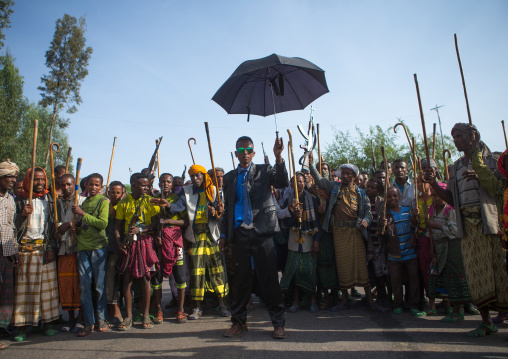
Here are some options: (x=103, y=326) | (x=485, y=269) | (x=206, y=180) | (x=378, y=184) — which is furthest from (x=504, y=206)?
(x=103, y=326)

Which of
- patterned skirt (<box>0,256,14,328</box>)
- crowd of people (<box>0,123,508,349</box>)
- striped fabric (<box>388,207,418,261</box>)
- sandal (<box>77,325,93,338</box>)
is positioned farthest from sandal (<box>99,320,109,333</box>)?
striped fabric (<box>388,207,418,261</box>)

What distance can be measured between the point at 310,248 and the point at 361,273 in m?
0.85

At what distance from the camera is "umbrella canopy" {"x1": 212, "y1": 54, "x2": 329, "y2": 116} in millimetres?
5110

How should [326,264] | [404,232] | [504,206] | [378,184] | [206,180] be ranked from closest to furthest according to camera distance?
[504,206] < [404,232] < [206,180] < [326,264] < [378,184]

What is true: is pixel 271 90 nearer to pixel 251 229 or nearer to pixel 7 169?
pixel 251 229

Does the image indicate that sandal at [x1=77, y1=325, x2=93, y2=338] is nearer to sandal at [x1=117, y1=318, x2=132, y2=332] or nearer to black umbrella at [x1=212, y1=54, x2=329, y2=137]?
sandal at [x1=117, y1=318, x2=132, y2=332]

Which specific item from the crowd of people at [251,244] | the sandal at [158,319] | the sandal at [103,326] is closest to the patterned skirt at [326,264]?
the crowd of people at [251,244]

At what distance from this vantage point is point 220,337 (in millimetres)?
4234

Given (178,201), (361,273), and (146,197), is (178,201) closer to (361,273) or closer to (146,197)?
(146,197)

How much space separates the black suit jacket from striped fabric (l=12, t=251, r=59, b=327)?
244 centimetres

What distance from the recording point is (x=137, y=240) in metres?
4.94

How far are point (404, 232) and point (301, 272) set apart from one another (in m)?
1.68

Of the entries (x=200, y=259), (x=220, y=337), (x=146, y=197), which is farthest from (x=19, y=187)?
(x=220, y=337)

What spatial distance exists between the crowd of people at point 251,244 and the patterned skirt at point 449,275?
0.02 m
